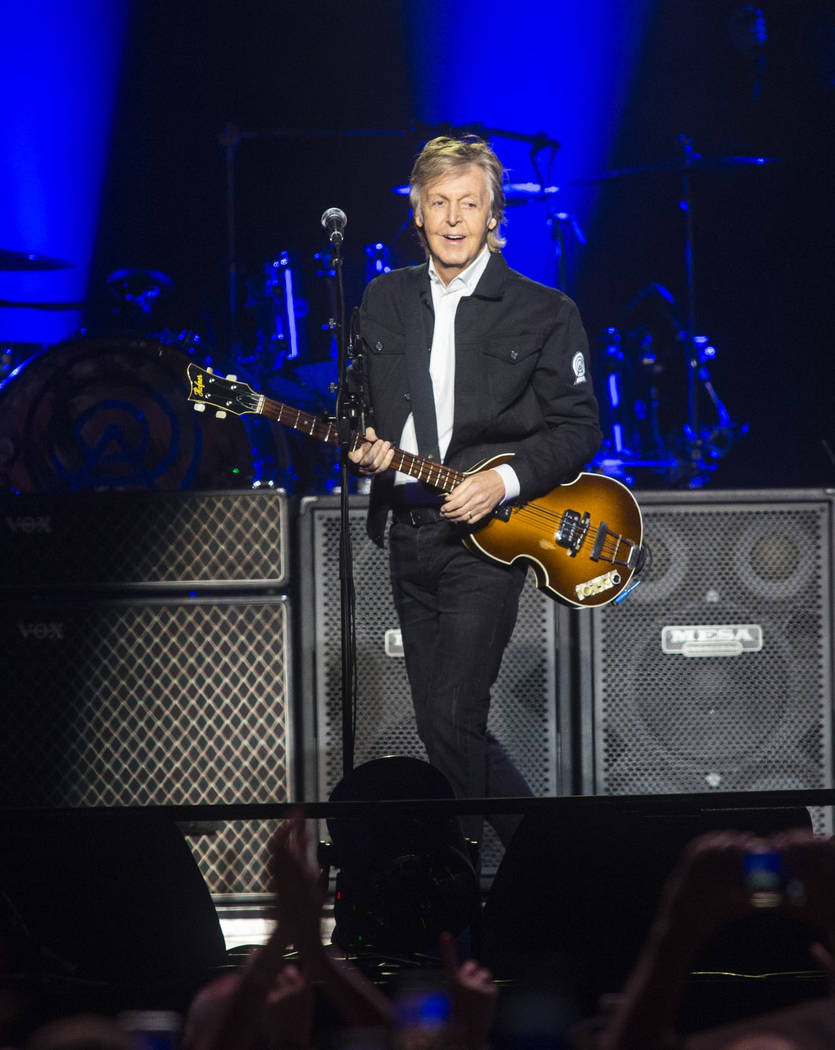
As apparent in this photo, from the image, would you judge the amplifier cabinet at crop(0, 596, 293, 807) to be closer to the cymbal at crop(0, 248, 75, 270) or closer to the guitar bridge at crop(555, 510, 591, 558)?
the guitar bridge at crop(555, 510, 591, 558)

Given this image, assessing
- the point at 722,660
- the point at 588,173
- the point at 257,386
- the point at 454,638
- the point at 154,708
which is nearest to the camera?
the point at 454,638

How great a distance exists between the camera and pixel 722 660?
10.6 ft

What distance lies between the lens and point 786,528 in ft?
10.7

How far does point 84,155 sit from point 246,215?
0.94 m

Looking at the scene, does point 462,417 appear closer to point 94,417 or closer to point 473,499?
point 473,499

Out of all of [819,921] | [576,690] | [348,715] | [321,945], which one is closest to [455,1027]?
[321,945]

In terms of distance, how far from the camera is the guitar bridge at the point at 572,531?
2.84 metres

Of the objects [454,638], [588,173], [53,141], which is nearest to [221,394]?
[454,638]

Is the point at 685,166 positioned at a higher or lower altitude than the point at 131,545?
higher

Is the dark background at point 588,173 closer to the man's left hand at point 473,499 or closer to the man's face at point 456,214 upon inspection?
the man's face at point 456,214

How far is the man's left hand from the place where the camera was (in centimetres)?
257

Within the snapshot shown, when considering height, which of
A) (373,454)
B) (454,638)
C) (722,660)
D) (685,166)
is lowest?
(722,660)

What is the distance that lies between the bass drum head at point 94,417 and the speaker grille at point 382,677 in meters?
0.73

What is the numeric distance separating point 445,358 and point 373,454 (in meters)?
0.34
